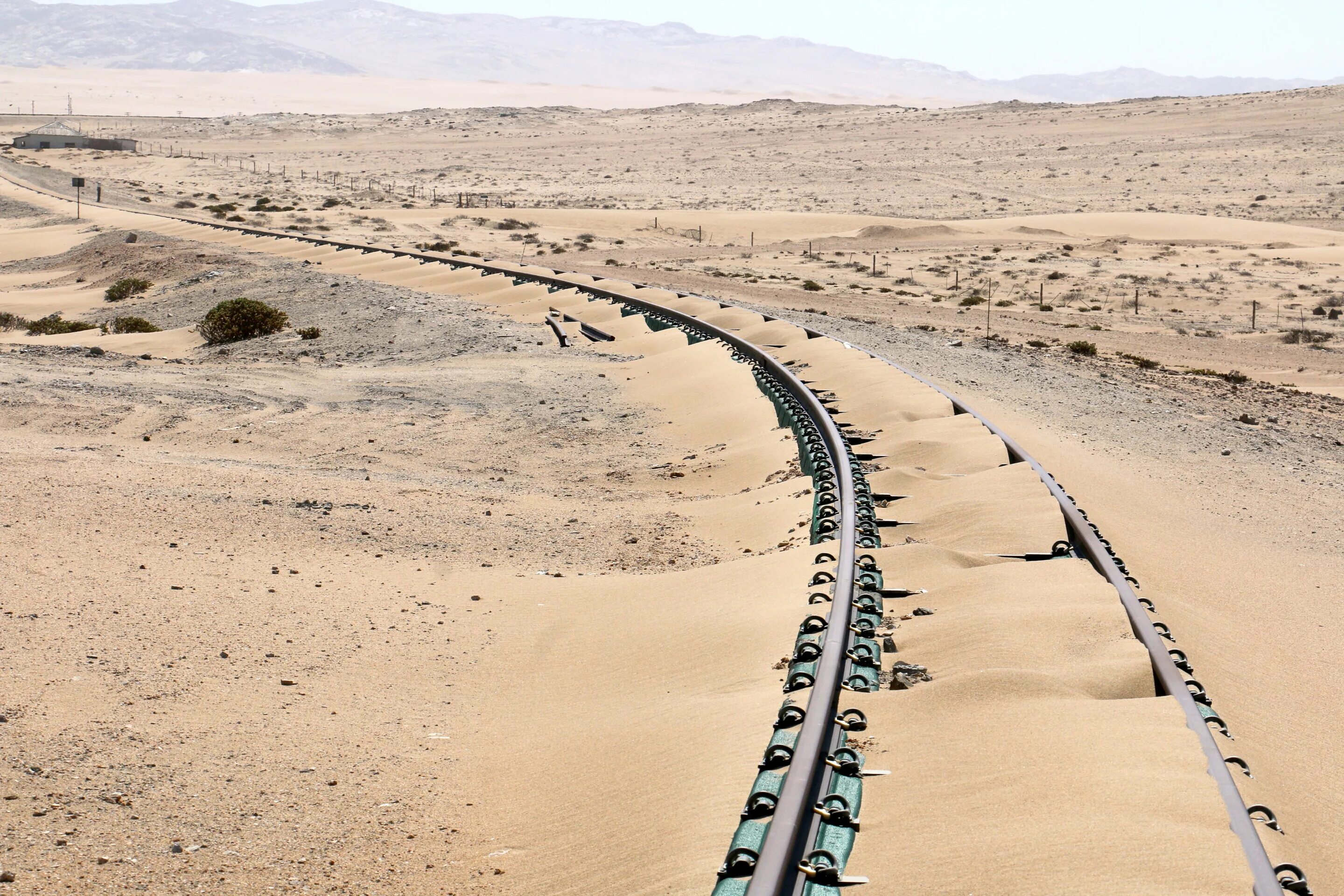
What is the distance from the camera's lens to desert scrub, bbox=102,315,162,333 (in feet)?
84.4

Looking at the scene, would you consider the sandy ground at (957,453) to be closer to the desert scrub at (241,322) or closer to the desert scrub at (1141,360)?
the desert scrub at (1141,360)

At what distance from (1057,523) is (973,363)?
1174cm

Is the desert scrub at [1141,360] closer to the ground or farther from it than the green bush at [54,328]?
farther from it

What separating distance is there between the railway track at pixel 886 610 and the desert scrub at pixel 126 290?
21.1 m

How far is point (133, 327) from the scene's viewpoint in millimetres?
25844

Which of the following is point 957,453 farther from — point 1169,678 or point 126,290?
point 126,290

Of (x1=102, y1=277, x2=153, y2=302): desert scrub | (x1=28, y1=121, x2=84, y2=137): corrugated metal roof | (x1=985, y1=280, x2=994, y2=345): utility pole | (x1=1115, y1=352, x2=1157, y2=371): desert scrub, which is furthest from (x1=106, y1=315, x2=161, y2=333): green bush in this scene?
(x1=28, y1=121, x2=84, y2=137): corrugated metal roof

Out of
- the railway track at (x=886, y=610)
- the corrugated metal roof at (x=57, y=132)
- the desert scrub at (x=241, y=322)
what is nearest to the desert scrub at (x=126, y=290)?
the desert scrub at (x=241, y=322)

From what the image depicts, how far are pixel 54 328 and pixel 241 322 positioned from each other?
20.3ft

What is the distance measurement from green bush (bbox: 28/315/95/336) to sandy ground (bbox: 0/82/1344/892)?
1.17 m

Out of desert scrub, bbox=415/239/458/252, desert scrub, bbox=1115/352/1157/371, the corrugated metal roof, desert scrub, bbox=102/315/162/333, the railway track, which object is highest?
the corrugated metal roof

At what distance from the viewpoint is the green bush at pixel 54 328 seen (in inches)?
1026

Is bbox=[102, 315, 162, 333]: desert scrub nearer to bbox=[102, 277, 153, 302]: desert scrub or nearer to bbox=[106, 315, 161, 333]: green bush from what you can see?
bbox=[106, 315, 161, 333]: green bush


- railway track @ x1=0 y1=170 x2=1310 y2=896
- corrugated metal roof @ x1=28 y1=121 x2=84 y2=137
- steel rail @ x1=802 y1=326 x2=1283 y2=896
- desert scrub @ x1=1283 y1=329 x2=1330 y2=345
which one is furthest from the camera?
corrugated metal roof @ x1=28 y1=121 x2=84 y2=137
